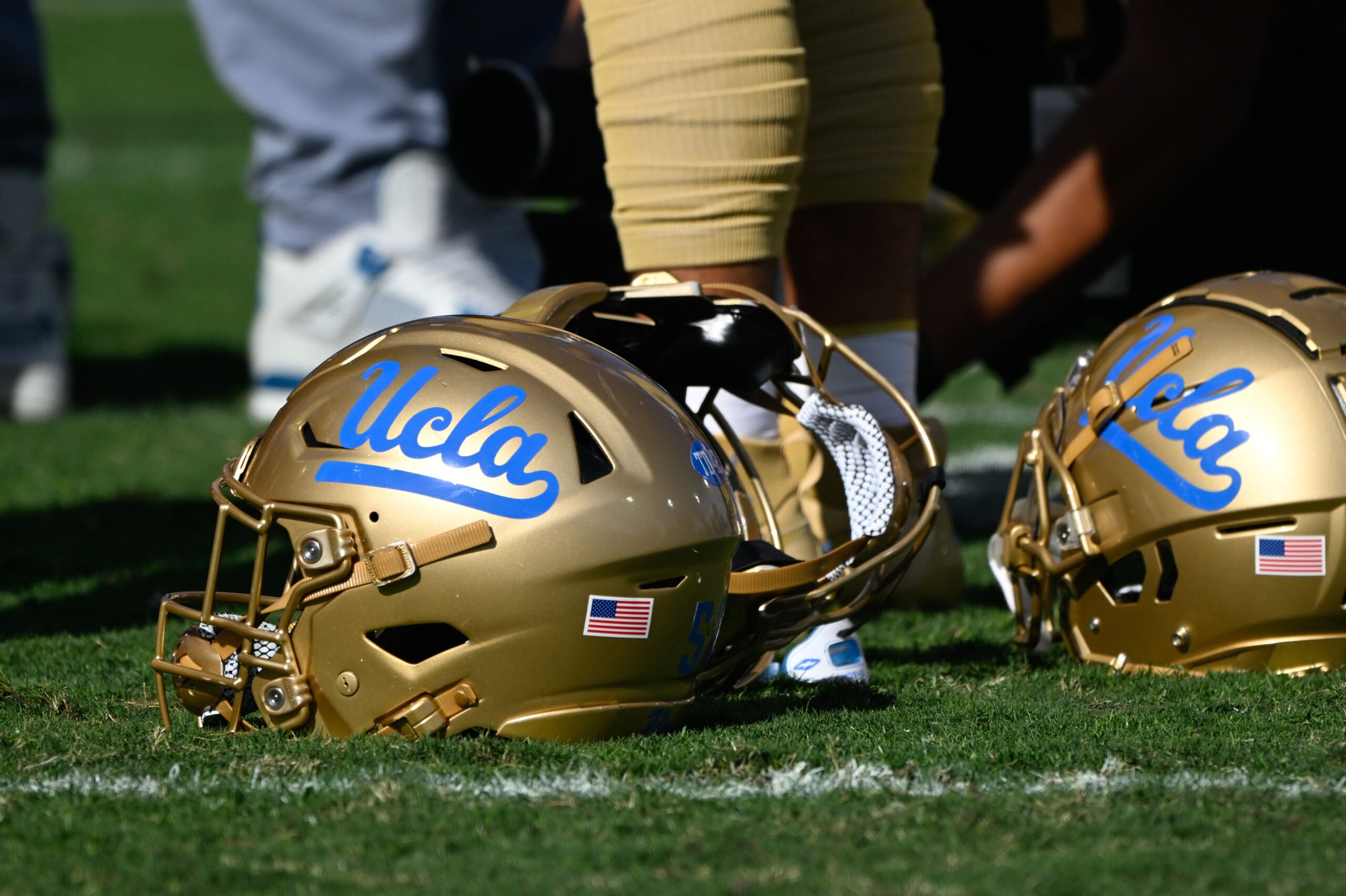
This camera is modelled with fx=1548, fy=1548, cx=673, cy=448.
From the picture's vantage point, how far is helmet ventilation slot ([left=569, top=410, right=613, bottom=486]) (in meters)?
1.63

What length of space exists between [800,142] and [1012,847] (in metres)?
1.15

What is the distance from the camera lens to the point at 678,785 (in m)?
1.51

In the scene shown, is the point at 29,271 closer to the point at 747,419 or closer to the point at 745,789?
the point at 747,419

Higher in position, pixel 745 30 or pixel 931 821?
pixel 745 30

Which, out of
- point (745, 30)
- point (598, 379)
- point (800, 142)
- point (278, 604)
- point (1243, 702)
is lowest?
point (1243, 702)

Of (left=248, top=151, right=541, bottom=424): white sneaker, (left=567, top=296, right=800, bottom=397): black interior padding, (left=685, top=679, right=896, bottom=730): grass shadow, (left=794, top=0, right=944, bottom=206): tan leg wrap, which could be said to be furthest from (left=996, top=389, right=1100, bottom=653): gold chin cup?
(left=248, top=151, right=541, bottom=424): white sneaker

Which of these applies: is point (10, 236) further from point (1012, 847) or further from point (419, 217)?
point (1012, 847)

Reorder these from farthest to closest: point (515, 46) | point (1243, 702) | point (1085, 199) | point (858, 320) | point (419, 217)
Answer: point (515, 46)
point (419, 217)
point (1085, 199)
point (858, 320)
point (1243, 702)

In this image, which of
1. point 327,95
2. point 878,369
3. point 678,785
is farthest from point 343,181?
point 678,785

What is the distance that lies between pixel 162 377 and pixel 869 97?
370 centimetres

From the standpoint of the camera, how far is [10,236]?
15.6 ft

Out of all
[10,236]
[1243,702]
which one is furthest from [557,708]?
[10,236]

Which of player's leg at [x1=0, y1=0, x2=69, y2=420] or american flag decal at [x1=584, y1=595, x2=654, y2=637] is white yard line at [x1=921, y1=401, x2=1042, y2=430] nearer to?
player's leg at [x1=0, y1=0, x2=69, y2=420]

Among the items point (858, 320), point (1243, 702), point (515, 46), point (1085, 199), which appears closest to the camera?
point (1243, 702)
